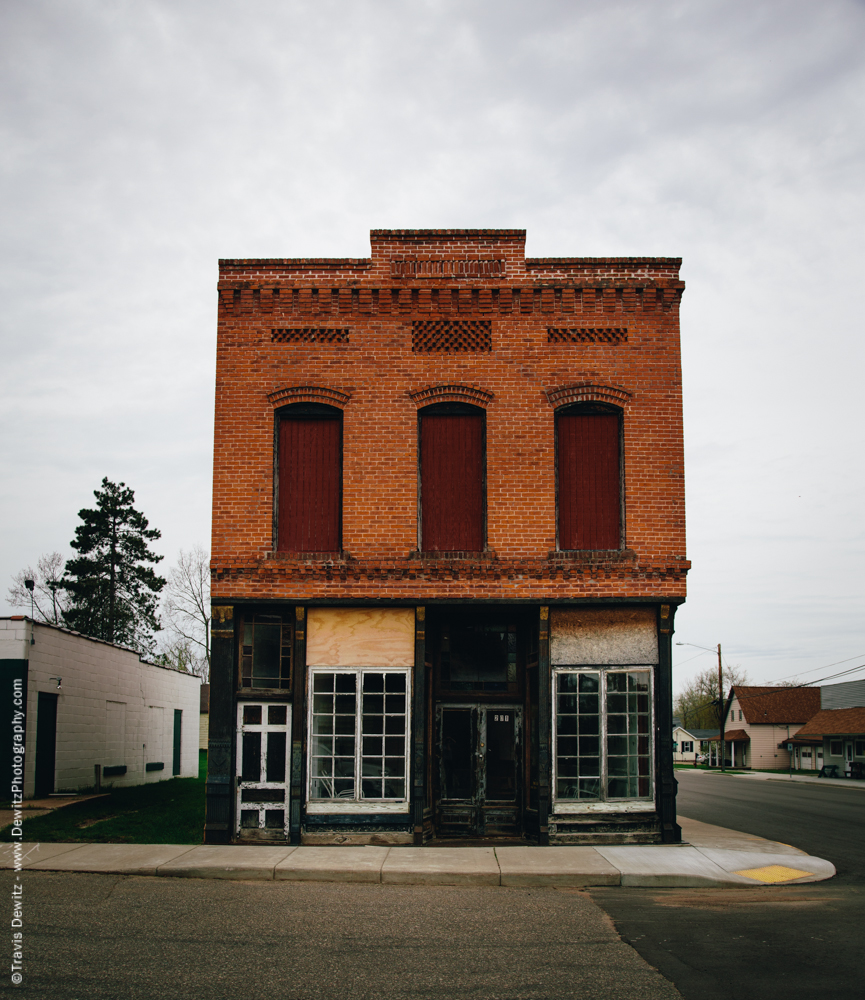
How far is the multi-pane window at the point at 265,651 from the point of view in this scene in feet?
43.4

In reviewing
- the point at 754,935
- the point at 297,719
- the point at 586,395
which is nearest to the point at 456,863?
the point at 297,719

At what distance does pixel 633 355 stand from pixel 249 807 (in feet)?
30.2

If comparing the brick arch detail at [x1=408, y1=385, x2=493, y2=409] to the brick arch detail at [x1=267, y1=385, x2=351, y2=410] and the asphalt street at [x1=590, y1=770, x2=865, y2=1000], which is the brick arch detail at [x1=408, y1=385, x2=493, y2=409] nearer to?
the brick arch detail at [x1=267, y1=385, x2=351, y2=410]

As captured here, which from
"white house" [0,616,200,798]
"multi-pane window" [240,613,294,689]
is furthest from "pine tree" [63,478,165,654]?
"multi-pane window" [240,613,294,689]

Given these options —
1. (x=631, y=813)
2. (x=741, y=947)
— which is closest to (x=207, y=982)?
(x=741, y=947)

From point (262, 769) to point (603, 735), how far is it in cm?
516

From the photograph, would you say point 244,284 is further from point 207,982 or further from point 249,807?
point 207,982

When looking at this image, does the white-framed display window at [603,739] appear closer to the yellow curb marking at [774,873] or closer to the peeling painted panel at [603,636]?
the peeling painted panel at [603,636]

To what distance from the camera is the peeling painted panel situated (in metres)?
13.2

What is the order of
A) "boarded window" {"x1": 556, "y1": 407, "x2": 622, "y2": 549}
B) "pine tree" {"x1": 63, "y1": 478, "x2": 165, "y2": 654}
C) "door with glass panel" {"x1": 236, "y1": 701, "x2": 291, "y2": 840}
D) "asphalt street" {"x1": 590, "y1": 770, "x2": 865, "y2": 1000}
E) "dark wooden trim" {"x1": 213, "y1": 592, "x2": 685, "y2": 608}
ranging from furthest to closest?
1. "pine tree" {"x1": 63, "y1": 478, "x2": 165, "y2": 654}
2. "boarded window" {"x1": 556, "y1": 407, "x2": 622, "y2": 549}
3. "dark wooden trim" {"x1": 213, "y1": 592, "x2": 685, "y2": 608}
4. "door with glass panel" {"x1": 236, "y1": 701, "x2": 291, "y2": 840}
5. "asphalt street" {"x1": 590, "y1": 770, "x2": 865, "y2": 1000}

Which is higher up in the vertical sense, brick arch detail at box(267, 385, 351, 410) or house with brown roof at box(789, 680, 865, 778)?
brick arch detail at box(267, 385, 351, 410)

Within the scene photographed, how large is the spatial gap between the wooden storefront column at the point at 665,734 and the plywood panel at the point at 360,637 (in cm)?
381

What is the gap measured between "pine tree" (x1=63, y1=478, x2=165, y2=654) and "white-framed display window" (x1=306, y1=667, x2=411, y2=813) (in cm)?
3589

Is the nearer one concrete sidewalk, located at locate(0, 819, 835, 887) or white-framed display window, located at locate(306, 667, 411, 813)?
concrete sidewalk, located at locate(0, 819, 835, 887)
